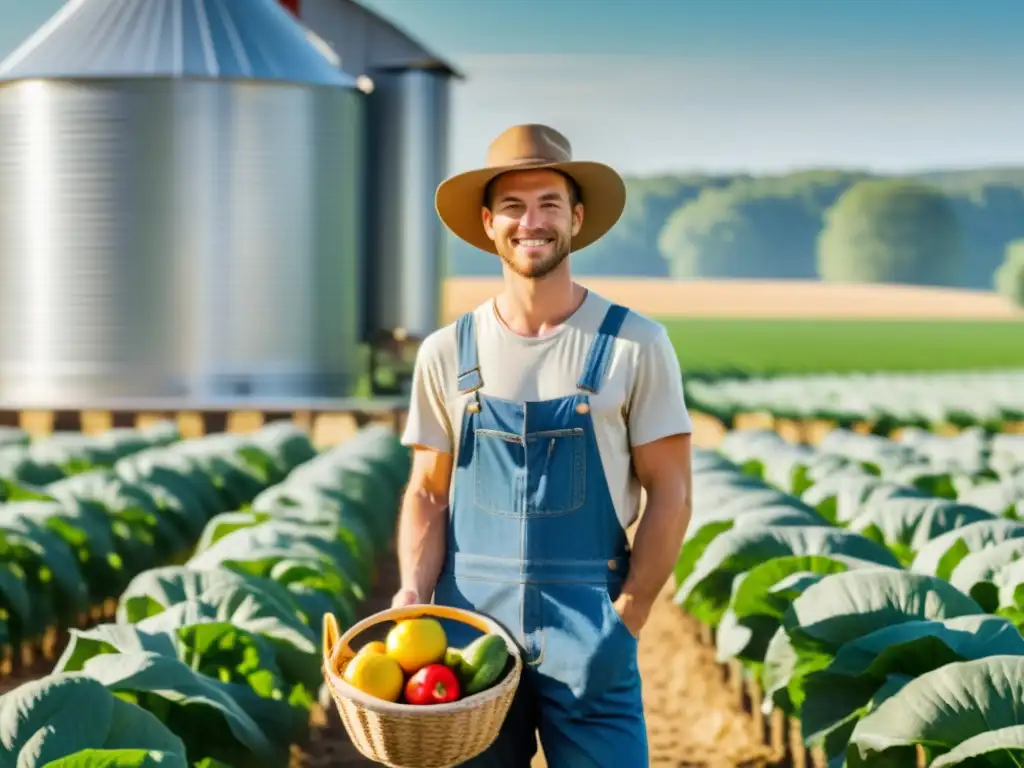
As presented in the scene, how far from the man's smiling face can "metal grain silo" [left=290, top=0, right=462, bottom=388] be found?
23.5 meters

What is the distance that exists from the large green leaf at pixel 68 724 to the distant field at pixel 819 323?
49300 millimetres

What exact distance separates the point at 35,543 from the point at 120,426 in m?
15.1

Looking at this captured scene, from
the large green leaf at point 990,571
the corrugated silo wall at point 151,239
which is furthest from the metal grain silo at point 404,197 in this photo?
the large green leaf at point 990,571

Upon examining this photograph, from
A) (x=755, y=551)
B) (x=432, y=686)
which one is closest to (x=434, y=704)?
(x=432, y=686)

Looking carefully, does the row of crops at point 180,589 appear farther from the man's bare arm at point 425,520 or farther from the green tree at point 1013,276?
the green tree at point 1013,276

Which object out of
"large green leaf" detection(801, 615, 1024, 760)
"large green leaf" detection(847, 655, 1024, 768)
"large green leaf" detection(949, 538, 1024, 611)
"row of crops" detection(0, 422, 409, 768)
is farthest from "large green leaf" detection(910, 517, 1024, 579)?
"row of crops" detection(0, 422, 409, 768)

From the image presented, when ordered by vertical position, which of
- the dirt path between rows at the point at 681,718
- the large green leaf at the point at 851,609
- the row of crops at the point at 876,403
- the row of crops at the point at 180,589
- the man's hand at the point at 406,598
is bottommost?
the row of crops at the point at 876,403

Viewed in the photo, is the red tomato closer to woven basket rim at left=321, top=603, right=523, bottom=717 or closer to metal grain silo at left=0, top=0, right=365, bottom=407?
woven basket rim at left=321, top=603, right=523, bottom=717

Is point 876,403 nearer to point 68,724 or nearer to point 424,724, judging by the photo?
point 68,724

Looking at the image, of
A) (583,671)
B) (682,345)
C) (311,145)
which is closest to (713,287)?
(682,345)

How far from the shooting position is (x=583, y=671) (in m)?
3.44

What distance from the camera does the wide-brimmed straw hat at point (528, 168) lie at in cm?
347

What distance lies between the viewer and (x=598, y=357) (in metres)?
3.48

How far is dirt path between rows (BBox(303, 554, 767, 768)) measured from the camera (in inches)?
272
